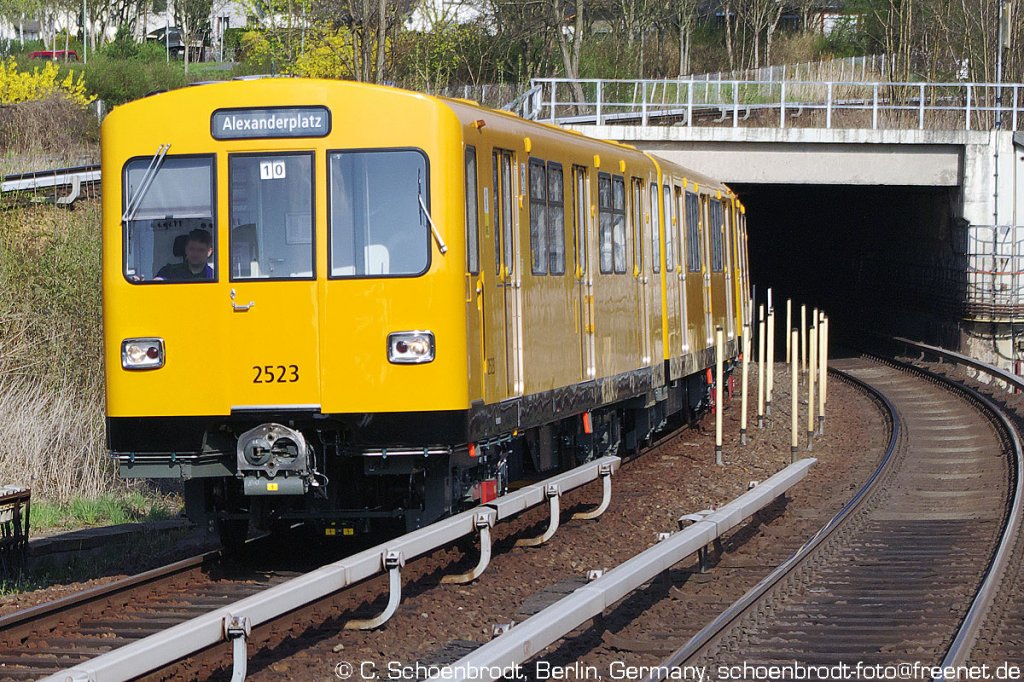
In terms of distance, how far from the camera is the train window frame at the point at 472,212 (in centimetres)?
901

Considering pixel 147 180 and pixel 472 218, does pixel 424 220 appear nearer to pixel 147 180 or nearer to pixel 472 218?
pixel 472 218

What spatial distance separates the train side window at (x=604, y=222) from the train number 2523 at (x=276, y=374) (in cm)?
417

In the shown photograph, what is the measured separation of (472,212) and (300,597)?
120 inches

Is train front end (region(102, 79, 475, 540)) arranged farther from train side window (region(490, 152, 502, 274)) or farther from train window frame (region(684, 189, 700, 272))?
train window frame (region(684, 189, 700, 272))

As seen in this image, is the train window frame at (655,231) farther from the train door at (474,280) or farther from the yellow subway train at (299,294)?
the train door at (474,280)

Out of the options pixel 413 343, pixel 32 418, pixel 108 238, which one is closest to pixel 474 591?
pixel 413 343

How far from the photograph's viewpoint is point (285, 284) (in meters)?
8.80

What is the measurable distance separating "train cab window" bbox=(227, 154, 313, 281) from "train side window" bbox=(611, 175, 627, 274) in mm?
4473

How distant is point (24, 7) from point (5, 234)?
63.6 metres

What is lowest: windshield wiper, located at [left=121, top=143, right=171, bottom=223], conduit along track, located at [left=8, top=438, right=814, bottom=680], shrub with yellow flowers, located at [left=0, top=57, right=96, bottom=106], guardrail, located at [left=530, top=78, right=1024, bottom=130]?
conduit along track, located at [left=8, top=438, right=814, bottom=680]

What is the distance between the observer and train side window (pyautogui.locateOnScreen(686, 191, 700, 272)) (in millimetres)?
16203

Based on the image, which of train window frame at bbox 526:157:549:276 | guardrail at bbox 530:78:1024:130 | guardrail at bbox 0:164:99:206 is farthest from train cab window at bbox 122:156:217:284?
guardrail at bbox 530:78:1024:130

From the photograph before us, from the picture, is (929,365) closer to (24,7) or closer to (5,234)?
(5,234)

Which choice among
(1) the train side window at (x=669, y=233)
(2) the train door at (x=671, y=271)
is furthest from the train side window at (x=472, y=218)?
(1) the train side window at (x=669, y=233)
